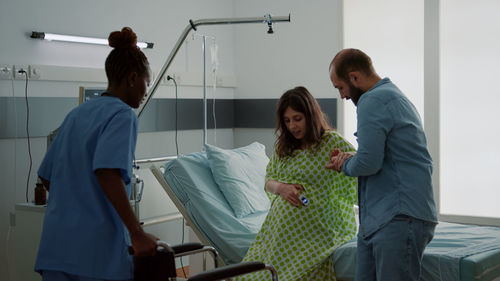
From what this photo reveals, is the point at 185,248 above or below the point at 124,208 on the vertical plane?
below

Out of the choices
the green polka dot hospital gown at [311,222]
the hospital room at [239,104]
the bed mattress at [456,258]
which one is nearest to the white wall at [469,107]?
the hospital room at [239,104]

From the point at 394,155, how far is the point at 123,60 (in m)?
0.95

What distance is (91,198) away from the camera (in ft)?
5.35

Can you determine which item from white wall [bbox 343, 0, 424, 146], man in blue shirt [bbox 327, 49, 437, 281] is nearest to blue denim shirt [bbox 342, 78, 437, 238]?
man in blue shirt [bbox 327, 49, 437, 281]

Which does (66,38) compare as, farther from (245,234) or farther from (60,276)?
(60,276)

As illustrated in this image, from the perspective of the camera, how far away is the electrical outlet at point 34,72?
3.47 meters

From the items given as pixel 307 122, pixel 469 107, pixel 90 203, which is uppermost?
pixel 469 107

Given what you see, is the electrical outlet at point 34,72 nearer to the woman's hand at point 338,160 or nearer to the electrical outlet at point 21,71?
the electrical outlet at point 21,71

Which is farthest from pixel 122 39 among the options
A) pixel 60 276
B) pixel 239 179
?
pixel 239 179

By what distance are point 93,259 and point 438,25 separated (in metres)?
2.99

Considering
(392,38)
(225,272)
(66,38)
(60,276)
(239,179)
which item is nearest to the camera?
(60,276)

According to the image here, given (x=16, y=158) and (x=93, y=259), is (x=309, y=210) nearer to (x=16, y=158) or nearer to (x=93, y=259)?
(x=93, y=259)

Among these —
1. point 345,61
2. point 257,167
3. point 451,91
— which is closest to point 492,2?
point 451,91

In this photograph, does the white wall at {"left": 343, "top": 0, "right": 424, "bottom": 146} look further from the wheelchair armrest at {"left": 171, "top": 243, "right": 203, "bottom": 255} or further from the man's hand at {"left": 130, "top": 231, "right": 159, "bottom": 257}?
the man's hand at {"left": 130, "top": 231, "right": 159, "bottom": 257}
